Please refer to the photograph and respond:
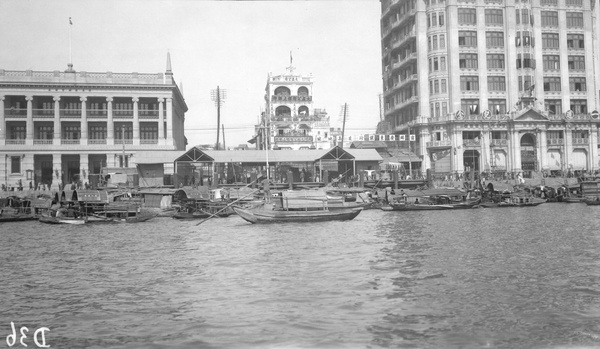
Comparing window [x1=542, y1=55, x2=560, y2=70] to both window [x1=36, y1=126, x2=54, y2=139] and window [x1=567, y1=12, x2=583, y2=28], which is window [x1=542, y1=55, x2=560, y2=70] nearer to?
window [x1=567, y1=12, x2=583, y2=28]

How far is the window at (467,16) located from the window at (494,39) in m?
2.55

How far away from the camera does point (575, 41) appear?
70188mm

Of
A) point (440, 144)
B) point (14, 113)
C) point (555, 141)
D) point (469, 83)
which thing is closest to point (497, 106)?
point (469, 83)

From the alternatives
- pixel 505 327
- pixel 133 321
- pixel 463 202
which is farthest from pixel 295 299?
pixel 463 202

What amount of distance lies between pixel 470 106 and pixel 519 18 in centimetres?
1296

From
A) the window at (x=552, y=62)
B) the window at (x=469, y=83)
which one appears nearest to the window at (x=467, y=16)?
the window at (x=469, y=83)

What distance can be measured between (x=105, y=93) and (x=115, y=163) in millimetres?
8442

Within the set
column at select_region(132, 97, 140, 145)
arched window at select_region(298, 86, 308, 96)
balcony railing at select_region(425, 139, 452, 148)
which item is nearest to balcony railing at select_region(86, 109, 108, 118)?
column at select_region(132, 97, 140, 145)

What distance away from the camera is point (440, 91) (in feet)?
223

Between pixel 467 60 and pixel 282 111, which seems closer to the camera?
pixel 467 60

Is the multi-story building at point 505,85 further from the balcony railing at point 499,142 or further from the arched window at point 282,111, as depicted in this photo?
the arched window at point 282,111

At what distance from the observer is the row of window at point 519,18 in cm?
6769

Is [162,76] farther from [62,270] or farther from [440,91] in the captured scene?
[62,270]

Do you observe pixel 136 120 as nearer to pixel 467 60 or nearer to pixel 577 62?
pixel 467 60
